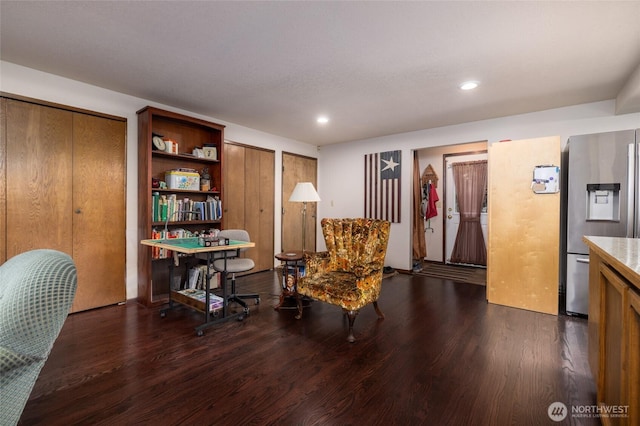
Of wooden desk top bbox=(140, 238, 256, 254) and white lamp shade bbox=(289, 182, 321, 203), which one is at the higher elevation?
white lamp shade bbox=(289, 182, 321, 203)

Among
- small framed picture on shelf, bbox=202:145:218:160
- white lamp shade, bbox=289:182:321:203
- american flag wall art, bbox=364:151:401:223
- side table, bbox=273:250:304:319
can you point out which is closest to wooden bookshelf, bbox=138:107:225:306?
small framed picture on shelf, bbox=202:145:218:160

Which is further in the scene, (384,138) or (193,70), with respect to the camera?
(384,138)

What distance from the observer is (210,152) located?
4.00m

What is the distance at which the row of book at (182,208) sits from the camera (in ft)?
11.2

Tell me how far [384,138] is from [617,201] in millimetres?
3295

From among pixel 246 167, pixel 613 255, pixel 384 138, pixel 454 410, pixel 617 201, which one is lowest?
pixel 454 410

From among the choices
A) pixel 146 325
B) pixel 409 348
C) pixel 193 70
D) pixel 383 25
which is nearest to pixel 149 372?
pixel 146 325

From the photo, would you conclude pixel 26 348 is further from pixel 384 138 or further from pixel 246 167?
pixel 384 138

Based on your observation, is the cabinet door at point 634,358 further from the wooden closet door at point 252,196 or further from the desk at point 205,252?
the wooden closet door at point 252,196

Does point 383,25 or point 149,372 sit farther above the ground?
point 383,25

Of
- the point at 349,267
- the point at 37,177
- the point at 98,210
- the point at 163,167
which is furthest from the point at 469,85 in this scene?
the point at 37,177

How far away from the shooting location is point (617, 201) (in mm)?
2889

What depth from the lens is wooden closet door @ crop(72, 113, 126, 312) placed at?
10.0ft

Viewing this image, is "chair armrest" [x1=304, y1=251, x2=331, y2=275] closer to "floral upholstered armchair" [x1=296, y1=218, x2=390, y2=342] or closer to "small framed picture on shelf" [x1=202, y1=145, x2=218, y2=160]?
"floral upholstered armchair" [x1=296, y1=218, x2=390, y2=342]
